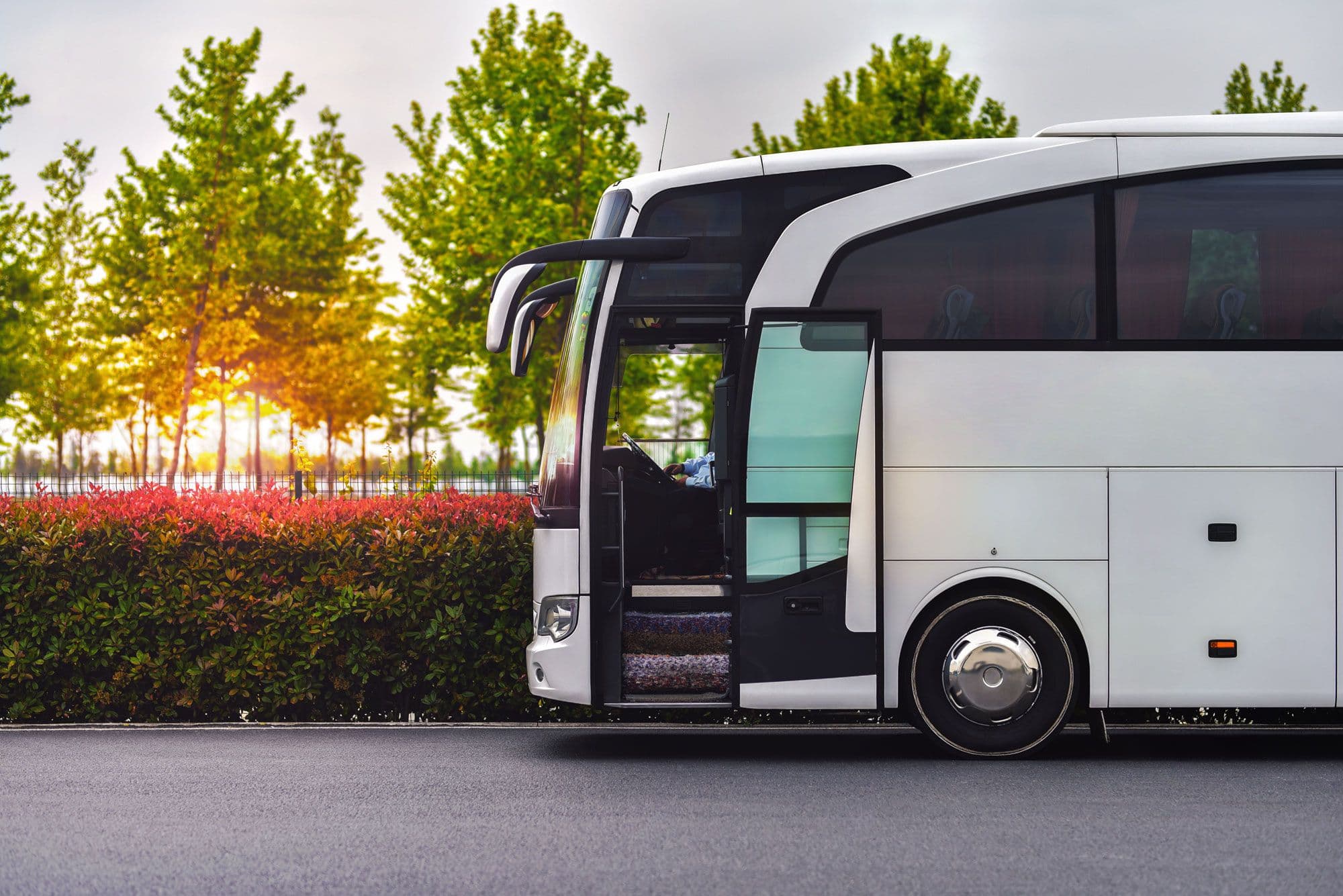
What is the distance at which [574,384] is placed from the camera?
29.1ft

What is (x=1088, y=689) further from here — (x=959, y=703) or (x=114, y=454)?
(x=114, y=454)

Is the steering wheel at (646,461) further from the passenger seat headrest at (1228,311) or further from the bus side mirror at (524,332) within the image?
the passenger seat headrest at (1228,311)

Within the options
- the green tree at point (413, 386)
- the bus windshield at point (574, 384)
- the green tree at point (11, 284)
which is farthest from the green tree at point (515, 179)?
the bus windshield at point (574, 384)

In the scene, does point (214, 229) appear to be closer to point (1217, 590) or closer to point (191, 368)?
point (191, 368)

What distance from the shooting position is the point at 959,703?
854 centimetres

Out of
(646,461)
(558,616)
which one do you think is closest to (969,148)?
(646,461)

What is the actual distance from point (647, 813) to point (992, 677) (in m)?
2.58

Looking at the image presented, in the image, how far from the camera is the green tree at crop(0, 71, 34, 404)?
3541cm

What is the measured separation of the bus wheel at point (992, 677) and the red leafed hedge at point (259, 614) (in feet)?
9.74

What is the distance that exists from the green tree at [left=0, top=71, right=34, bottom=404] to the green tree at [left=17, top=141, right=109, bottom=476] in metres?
1.19

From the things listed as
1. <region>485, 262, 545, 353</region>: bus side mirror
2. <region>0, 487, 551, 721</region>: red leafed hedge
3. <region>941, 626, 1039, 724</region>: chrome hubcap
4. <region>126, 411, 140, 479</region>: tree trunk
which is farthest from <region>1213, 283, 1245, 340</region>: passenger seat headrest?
<region>126, 411, 140, 479</region>: tree trunk

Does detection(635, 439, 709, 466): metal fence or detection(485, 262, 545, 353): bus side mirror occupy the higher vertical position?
detection(485, 262, 545, 353): bus side mirror

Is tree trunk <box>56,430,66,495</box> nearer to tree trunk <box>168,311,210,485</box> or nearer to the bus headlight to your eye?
tree trunk <box>168,311,210,485</box>

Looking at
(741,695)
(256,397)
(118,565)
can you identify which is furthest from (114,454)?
(741,695)
